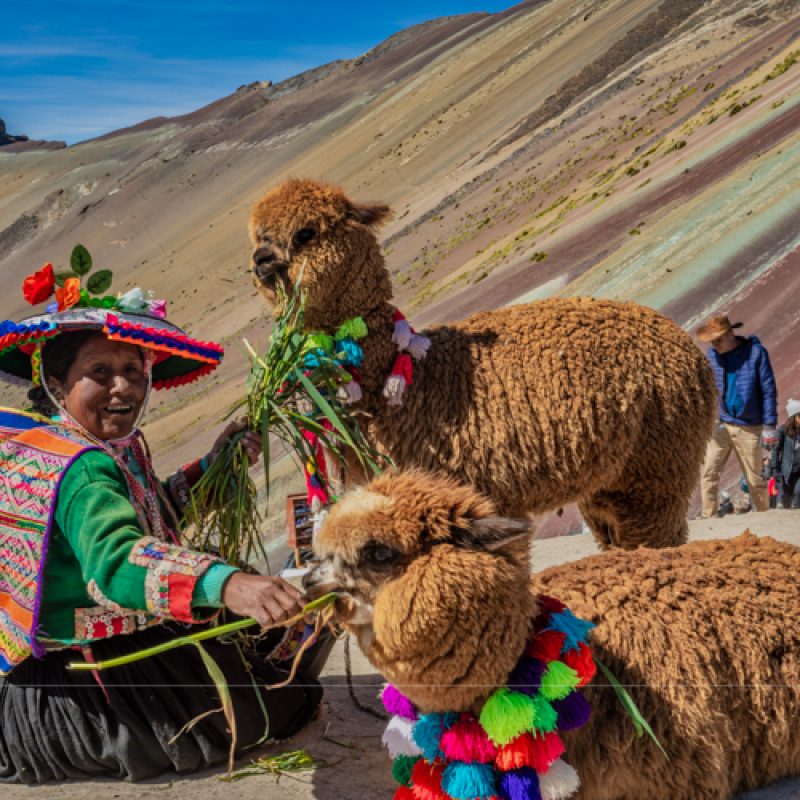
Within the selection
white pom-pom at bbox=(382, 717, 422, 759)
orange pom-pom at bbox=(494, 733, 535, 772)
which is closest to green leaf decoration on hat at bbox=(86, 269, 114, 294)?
white pom-pom at bbox=(382, 717, 422, 759)

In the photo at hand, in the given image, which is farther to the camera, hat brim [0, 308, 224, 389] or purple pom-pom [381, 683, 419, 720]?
hat brim [0, 308, 224, 389]

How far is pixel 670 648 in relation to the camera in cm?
282

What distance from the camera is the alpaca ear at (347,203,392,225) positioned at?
14.6ft

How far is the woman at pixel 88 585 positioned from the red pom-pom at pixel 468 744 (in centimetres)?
70

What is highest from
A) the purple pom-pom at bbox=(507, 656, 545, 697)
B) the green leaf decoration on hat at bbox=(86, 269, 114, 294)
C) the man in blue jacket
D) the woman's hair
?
the green leaf decoration on hat at bbox=(86, 269, 114, 294)

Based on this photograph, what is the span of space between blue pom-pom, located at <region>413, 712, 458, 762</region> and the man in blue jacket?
5.21 metres

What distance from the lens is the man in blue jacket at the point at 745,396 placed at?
7184 millimetres

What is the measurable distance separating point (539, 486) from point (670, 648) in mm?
1530

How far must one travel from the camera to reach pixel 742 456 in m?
7.51

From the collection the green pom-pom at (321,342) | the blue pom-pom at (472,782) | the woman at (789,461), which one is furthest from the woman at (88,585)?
the woman at (789,461)

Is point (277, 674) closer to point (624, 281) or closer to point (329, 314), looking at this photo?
point (329, 314)

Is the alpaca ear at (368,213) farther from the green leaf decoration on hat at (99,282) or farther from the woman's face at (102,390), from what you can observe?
the woman's face at (102,390)

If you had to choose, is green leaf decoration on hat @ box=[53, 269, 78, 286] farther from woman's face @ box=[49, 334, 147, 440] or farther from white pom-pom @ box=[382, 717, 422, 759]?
white pom-pom @ box=[382, 717, 422, 759]

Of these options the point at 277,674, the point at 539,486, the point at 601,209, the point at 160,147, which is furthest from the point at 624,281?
the point at 160,147
